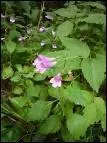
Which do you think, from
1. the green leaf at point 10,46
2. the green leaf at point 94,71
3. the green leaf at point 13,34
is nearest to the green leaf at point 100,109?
the green leaf at point 94,71

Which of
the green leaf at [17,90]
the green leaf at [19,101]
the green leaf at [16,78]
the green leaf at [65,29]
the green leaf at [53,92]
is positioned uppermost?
the green leaf at [65,29]

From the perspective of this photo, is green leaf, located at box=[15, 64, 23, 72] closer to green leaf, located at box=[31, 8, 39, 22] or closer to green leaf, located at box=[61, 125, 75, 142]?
green leaf, located at box=[61, 125, 75, 142]

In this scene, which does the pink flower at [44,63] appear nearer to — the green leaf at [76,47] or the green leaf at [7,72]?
the green leaf at [76,47]

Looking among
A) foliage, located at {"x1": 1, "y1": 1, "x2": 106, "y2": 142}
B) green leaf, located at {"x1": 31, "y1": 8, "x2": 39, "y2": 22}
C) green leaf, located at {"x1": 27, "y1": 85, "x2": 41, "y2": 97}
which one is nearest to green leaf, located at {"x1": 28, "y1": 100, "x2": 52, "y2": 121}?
foliage, located at {"x1": 1, "y1": 1, "x2": 106, "y2": 142}

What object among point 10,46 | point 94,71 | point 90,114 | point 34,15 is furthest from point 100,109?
point 34,15

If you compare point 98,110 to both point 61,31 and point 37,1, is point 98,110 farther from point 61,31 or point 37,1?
point 37,1

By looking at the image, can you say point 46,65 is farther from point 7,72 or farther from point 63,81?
point 7,72
